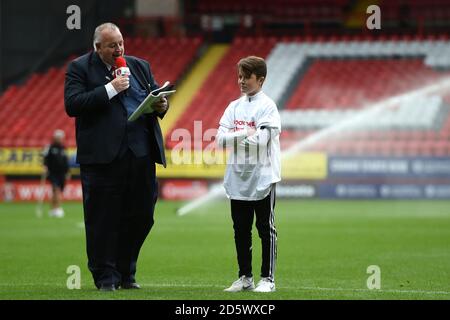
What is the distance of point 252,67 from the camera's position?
942 cm

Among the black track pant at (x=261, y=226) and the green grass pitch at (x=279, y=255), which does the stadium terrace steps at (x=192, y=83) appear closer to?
the green grass pitch at (x=279, y=255)

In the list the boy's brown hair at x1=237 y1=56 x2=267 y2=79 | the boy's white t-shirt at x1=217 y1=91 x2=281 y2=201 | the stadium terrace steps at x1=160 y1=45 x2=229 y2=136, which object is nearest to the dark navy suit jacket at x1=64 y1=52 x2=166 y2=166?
the boy's white t-shirt at x1=217 y1=91 x2=281 y2=201

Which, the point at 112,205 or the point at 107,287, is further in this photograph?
the point at 112,205

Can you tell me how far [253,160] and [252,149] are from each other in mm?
124

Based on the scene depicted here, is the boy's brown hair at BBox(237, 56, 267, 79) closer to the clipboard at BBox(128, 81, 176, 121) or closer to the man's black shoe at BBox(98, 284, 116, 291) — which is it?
the clipboard at BBox(128, 81, 176, 121)

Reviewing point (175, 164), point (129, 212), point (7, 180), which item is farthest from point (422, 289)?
point (7, 180)

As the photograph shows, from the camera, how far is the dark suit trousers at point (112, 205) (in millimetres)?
9617

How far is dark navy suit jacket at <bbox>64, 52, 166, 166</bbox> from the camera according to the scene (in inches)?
372

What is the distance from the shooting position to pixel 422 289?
10344 mm

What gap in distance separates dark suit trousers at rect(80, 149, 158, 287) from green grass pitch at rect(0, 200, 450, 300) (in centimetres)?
31

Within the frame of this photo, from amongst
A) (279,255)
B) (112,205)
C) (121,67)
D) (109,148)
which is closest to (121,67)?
(121,67)

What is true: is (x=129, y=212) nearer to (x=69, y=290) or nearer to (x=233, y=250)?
(x=69, y=290)

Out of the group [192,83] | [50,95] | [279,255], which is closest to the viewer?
[279,255]

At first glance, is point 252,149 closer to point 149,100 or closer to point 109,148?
point 149,100
